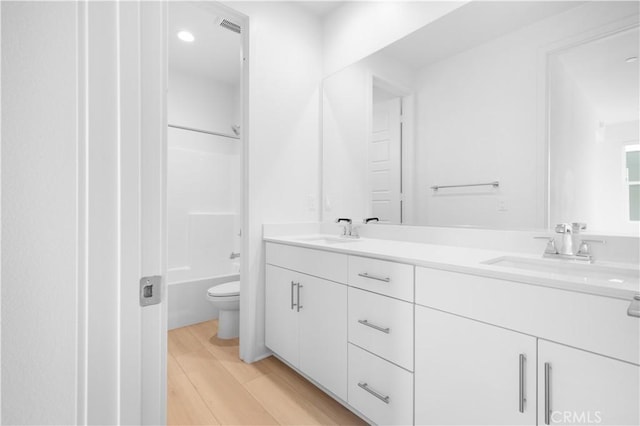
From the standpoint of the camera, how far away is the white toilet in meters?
2.39

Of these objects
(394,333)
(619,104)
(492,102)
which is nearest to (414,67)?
(492,102)

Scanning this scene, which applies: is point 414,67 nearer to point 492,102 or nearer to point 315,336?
point 492,102

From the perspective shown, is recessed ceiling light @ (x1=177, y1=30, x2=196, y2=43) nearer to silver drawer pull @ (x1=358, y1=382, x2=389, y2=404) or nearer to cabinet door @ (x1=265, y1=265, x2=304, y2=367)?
cabinet door @ (x1=265, y1=265, x2=304, y2=367)

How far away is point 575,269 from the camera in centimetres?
114

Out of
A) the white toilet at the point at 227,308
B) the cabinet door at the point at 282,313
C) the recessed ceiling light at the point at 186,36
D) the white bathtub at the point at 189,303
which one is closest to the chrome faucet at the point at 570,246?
the cabinet door at the point at 282,313

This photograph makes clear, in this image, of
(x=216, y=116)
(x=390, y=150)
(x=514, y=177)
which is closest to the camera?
(x=514, y=177)

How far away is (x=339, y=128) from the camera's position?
2309mm

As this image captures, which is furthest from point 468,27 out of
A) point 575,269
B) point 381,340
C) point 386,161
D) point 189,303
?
point 189,303

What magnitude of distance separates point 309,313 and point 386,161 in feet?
3.54

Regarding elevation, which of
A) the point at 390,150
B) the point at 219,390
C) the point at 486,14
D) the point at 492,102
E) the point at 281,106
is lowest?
the point at 219,390

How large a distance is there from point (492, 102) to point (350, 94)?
1023 millimetres

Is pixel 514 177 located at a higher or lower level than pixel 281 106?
lower

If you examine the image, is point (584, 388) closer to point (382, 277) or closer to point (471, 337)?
point (471, 337)

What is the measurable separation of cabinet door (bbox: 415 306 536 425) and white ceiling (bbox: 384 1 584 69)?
1373mm
